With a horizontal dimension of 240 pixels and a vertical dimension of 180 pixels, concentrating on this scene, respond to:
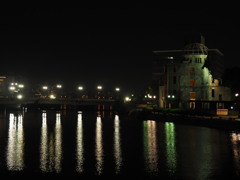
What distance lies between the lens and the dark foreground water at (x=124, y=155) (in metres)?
32.6

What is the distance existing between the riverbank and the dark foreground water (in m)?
4.21

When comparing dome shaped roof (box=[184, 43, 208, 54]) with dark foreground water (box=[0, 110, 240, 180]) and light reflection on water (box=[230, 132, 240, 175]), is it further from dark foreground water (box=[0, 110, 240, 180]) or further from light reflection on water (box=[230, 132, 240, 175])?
light reflection on water (box=[230, 132, 240, 175])

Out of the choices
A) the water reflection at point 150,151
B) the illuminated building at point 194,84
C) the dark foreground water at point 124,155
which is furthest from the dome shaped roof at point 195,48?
the water reflection at point 150,151

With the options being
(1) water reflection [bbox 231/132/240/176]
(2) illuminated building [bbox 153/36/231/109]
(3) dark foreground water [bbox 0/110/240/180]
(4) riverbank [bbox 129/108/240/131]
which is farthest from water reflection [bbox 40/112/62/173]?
(2) illuminated building [bbox 153/36/231/109]

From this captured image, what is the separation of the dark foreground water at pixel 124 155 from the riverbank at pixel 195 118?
421 cm

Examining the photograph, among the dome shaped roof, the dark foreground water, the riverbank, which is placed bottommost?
the dark foreground water

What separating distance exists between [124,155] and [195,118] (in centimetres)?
3677

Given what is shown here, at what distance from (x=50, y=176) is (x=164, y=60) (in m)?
104

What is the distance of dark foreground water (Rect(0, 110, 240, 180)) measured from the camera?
32.6m

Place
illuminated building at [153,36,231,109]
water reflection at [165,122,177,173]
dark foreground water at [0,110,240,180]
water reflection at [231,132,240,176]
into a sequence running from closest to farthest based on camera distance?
dark foreground water at [0,110,240,180]
water reflection at [165,122,177,173]
water reflection at [231,132,240,176]
illuminated building at [153,36,231,109]

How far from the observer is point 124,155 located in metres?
41.2

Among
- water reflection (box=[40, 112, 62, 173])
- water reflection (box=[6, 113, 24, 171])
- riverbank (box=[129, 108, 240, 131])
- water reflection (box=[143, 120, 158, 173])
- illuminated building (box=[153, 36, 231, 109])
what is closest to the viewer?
water reflection (box=[40, 112, 62, 173])

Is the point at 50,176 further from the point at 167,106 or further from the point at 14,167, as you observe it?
the point at 167,106

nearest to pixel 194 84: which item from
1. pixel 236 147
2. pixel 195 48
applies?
pixel 195 48
